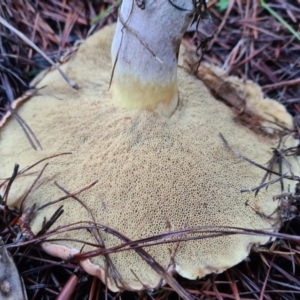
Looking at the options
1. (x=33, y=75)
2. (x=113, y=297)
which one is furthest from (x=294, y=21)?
(x=113, y=297)

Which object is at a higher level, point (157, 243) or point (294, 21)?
point (294, 21)

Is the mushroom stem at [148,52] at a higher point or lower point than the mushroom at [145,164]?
higher

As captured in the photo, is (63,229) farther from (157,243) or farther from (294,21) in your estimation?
(294,21)

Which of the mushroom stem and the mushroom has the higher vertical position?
the mushroom stem

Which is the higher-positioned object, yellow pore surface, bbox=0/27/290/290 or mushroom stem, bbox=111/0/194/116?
mushroom stem, bbox=111/0/194/116
